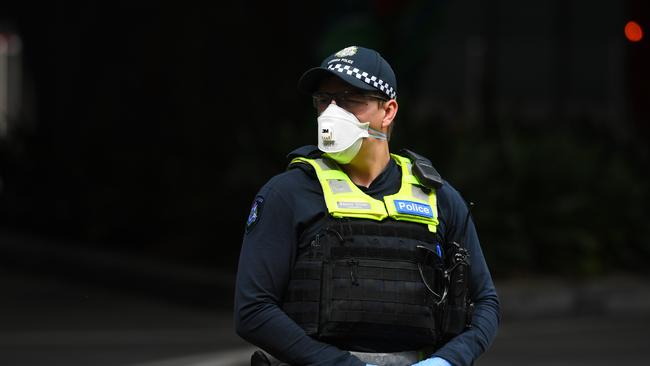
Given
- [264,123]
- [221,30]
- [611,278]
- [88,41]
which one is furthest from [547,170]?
[88,41]

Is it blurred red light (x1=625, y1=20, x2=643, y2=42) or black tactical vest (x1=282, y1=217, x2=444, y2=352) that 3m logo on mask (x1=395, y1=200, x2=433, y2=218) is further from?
blurred red light (x1=625, y1=20, x2=643, y2=42)

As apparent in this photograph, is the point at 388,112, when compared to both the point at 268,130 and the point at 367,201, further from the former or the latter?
the point at 268,130

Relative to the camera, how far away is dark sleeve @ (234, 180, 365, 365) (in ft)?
11.7

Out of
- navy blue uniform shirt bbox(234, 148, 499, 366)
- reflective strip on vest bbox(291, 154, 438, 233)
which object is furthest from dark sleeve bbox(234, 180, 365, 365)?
reflective strip on vest bbox(291, 154, 438, 233)

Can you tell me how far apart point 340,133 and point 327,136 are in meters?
0.04

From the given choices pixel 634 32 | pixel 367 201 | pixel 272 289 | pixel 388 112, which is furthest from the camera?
pixel 634 32

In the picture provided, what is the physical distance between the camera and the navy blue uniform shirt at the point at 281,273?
3.56m

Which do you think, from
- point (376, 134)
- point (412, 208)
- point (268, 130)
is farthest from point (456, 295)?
point (268, 130)

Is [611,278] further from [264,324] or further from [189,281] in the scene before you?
[264,324]

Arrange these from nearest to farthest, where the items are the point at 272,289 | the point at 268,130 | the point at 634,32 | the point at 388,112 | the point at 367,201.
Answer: the point at 272,289
the point at 367,201
the point at 388,112
the point at 634,32
the point at 268,130

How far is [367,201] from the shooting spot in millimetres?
3705

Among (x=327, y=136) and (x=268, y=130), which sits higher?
(x=268, y=130)

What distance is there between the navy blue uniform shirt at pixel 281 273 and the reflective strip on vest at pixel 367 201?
33 millimetres

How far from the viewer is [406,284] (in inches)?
144
